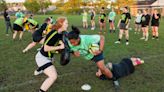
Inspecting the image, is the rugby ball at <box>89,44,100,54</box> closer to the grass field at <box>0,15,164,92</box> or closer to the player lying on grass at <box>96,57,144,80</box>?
the grass field at <box>0,15,164,92</box>

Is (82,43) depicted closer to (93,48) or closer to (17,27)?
(93,48)

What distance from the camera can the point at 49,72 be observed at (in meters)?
6.93

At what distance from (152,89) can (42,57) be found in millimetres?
2800

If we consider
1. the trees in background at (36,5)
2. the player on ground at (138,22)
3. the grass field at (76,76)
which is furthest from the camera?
the trees in background at (36,5)

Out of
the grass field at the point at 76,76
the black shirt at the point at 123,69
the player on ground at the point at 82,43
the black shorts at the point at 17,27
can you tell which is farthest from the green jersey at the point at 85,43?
the black shorts at the point at 17,27

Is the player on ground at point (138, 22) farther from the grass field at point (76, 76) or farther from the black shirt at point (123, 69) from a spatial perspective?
the black shirt at point (123, 69)

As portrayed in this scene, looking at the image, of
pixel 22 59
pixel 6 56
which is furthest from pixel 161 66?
pixel 6 56

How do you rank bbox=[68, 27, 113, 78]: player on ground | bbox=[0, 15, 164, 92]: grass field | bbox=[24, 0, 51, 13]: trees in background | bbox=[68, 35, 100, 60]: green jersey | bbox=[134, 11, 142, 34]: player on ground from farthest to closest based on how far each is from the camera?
bbox=[24, 0, 51, 13]: trees in background, bbox=[134, 11, 142, 34]: player on ground, bbox=[0, 15, 164, 92]: grass field, bbox=[68, 35, 100, 60]: green jersey, bbox=[68, 27, 113, 78]: player on ground

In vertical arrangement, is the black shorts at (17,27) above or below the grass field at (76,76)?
above

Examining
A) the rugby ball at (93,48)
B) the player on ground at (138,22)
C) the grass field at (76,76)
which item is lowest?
the player on ground at (138,22)

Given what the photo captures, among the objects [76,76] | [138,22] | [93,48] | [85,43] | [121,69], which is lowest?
[138,22]

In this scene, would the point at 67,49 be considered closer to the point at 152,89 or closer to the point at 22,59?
the point at 152,89

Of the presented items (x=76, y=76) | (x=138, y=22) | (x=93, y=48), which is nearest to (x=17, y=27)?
(x=76, y=76)

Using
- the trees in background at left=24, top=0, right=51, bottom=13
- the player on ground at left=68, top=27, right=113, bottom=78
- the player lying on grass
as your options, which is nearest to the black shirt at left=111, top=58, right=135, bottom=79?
the player lying on grass
